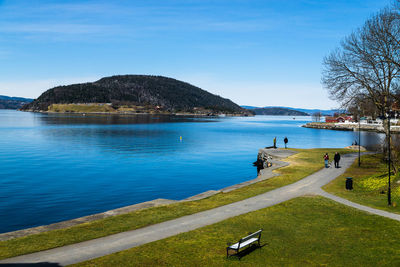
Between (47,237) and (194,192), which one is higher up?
(47,237)

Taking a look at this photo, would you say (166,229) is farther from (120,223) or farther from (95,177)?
(95,177)

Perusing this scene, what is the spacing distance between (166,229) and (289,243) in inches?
239

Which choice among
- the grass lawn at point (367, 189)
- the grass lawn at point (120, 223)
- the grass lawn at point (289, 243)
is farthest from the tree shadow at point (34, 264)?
the grass lawn at point (367, 189)

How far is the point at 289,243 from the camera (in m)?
14.6

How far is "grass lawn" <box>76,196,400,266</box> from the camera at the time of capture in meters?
12.6

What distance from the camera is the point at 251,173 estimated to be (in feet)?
145

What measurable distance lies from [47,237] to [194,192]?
18.9 meters

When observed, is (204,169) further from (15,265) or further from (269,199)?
(15,265)

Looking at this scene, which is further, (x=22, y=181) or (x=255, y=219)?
(x=22, y=181)

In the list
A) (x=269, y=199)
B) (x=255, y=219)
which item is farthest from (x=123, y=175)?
(x=255, y=219)

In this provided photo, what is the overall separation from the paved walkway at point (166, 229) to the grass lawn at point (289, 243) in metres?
0.67

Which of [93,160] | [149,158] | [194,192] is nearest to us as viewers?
[194,192]

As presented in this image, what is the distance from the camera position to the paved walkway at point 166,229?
12688mm

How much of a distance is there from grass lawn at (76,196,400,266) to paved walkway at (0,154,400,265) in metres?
0.67
